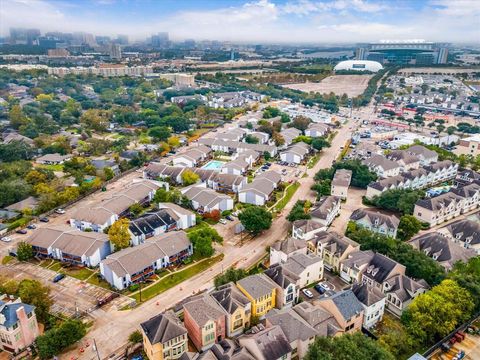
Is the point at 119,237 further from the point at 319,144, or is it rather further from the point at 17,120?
the point at 17,120

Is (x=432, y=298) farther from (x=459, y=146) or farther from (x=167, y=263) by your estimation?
(x=459, y=146)

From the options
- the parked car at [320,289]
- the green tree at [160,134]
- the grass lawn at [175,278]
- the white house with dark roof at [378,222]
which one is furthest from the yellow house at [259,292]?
the green tree at [160,134]

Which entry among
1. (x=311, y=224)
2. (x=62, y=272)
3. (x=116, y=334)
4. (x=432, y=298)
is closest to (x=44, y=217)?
(x=62, y=272)

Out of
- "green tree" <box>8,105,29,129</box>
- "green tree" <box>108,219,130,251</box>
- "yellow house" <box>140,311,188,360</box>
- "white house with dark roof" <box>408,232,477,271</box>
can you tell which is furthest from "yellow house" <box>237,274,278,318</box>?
"green tree" <box>8,105,29,129</box>

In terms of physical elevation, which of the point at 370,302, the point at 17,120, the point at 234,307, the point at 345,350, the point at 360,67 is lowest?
the point at 370,302

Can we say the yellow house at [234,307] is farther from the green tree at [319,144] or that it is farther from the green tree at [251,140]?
the green tree at [251,140]

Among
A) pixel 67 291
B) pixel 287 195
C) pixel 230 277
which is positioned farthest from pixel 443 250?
pixel 67 291

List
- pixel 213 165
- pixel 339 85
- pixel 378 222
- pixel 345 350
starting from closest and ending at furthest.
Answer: pixel 345 350, pixel 378 222, pixel 213 165, pixel 339 85
